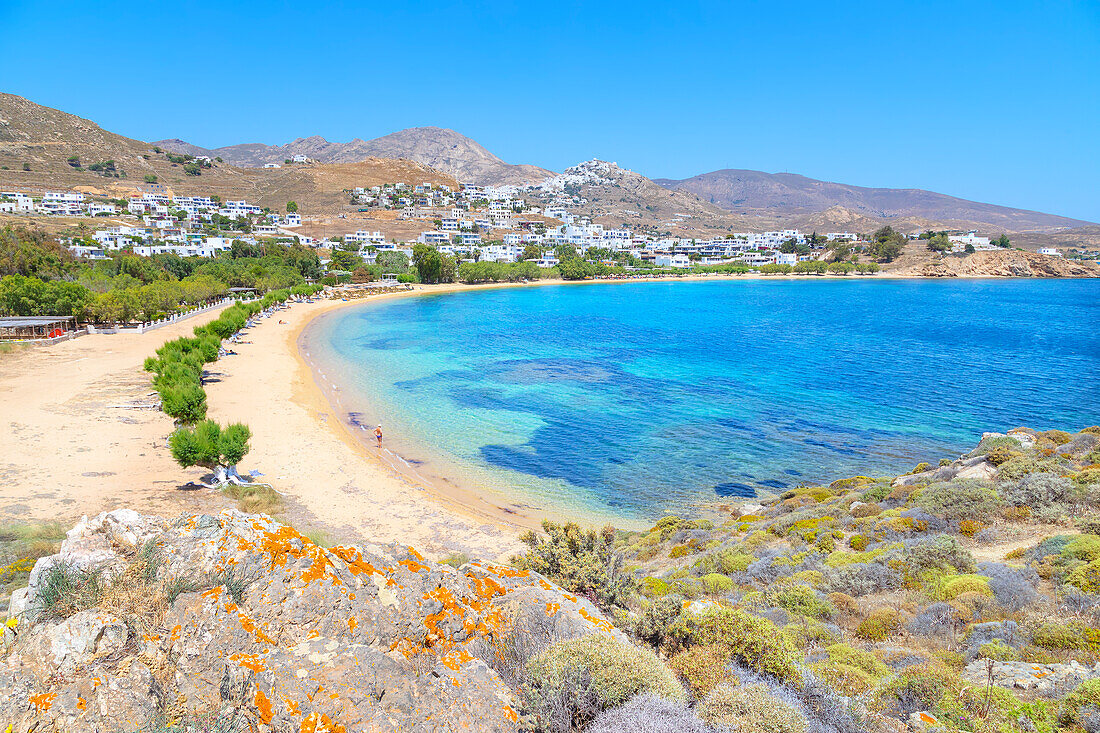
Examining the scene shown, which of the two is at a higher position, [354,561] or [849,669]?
[354,561]

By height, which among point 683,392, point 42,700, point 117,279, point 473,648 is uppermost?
point 117,279

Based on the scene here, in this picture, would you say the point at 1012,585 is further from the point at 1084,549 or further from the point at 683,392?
the point at 683,392

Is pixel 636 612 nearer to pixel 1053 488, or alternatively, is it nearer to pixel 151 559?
pixel 151 559

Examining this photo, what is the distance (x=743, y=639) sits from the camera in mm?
6043

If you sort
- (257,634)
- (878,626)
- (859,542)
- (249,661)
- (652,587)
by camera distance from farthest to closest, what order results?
(859,542) < (652,587) < (878,626) < (257,634) < (249,661)

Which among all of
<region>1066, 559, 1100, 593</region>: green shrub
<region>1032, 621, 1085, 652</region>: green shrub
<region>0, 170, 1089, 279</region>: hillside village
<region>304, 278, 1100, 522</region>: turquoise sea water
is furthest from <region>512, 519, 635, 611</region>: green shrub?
<region>0, 170, 1089, 279</region>: hillside village

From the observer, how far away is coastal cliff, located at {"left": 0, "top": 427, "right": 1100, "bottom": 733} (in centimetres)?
424

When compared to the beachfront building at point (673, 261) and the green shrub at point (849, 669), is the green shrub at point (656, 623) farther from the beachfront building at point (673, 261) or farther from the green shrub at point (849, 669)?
the beachfront building at point (673, 261)

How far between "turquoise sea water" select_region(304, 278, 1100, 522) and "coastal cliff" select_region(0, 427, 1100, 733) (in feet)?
39.9

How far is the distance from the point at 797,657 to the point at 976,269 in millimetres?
200268

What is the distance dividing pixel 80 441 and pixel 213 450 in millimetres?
7701

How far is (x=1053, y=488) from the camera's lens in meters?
12.0

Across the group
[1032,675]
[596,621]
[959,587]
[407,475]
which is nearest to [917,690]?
[1032,675]

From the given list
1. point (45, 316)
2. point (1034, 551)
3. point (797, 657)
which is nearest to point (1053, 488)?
point (1034, 551)
